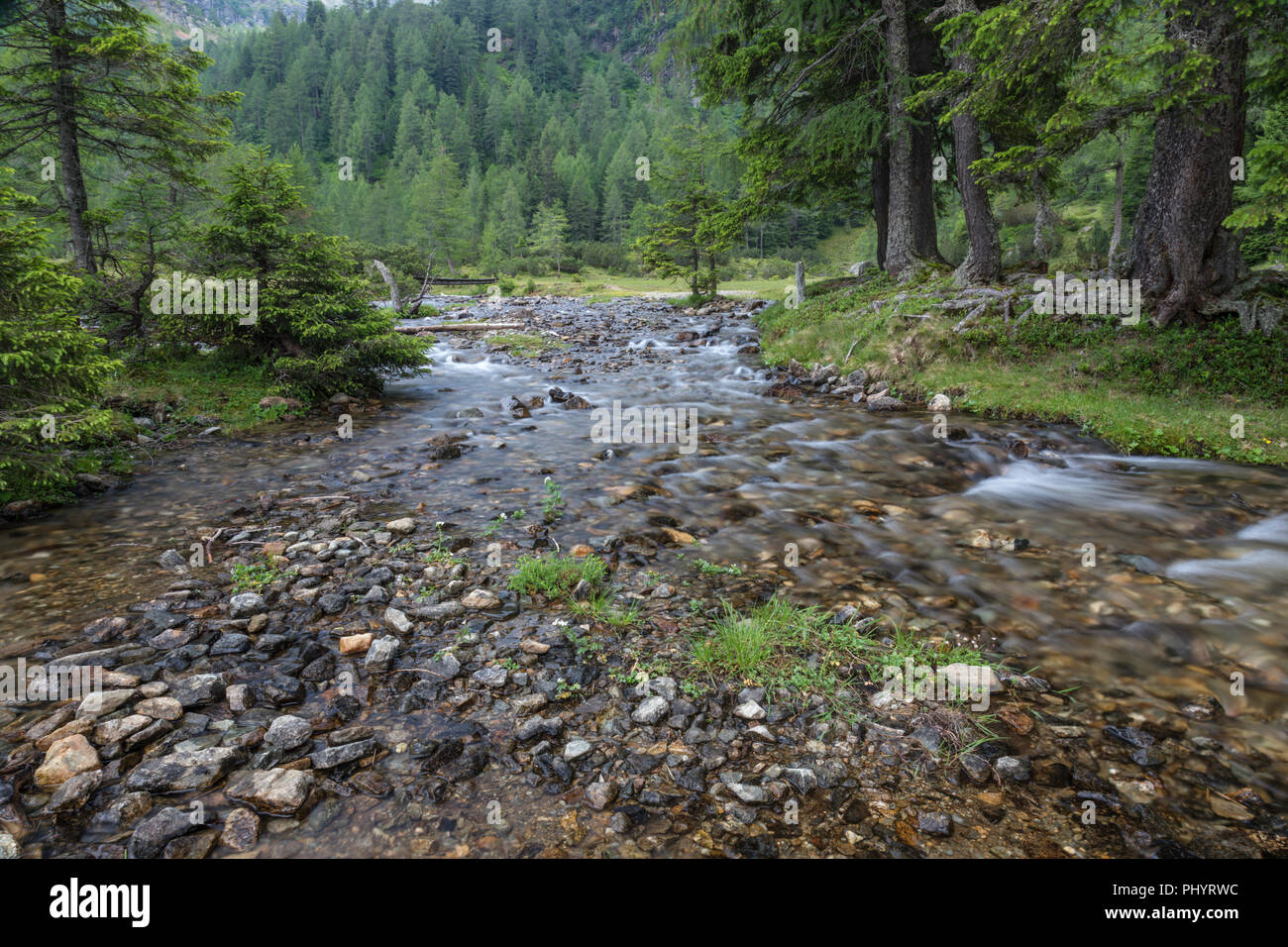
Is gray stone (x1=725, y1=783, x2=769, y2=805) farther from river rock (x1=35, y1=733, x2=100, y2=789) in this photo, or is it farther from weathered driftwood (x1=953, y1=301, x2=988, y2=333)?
weathered driftwood (x1=953, y1=301, x2=988, y2=333)

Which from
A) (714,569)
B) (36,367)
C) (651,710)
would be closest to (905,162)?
(714,569)

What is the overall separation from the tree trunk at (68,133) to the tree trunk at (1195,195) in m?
20.7

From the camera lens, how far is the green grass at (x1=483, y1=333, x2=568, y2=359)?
2102 cm

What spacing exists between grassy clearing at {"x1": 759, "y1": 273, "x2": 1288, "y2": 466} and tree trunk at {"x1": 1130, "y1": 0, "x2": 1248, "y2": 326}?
76cm

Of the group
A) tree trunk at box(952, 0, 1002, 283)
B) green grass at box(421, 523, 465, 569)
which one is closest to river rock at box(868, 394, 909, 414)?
tree trunk at box(952, 0, 1002, 283)

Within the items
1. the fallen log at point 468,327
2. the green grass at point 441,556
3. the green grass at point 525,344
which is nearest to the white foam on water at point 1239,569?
the green grass at point 441,556

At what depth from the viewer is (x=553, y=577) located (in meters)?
5.19

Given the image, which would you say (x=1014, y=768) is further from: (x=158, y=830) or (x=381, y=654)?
(x=158, y=830)

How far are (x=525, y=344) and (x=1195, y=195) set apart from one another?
18.6 meters

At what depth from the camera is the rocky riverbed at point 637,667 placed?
2.85 meters

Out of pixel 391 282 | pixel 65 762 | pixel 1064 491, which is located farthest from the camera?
pixel 391 282

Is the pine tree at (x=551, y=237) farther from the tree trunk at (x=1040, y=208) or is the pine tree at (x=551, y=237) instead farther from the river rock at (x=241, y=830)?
the river rock at (x=241, y=830)

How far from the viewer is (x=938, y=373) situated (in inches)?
511
